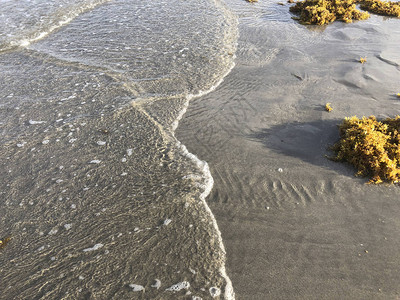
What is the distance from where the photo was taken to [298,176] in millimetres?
4758

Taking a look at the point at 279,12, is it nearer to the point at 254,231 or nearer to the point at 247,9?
the point at 247,9

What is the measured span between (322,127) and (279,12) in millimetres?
8337

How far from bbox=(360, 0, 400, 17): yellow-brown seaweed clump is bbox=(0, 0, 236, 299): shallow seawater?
699 cm

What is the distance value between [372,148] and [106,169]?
14.7 feet

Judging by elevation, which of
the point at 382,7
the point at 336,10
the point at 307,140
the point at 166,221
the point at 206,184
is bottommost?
the point at 166,221

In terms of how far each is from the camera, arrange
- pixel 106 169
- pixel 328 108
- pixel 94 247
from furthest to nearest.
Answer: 1. pixel 328 108
2. pixel 106 169
3. pixel 94 247

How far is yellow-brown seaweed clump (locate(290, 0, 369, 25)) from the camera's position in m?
10.9

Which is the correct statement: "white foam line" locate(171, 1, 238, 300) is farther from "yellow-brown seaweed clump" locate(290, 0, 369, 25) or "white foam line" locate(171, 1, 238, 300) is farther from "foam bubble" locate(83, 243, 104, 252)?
"yellow-brown seaweed clump" locate(290, 0, 369, 25)

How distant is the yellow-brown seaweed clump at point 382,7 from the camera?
1145 centimetres

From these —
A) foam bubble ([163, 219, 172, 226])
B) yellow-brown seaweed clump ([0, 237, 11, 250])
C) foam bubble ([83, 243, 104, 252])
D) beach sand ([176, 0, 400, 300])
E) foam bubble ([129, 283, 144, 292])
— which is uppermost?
beach sand ([176, 0, 400, 300])

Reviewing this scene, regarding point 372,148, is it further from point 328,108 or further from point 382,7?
point 382,7

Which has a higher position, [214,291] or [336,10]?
[336,10]

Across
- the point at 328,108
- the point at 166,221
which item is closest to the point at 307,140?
the point at 328,108

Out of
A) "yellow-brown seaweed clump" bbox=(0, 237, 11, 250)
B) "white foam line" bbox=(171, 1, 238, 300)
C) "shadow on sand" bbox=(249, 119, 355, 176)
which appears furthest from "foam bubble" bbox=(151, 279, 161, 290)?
"shadow on sand" bbox=(249, 119, 355, 176)
